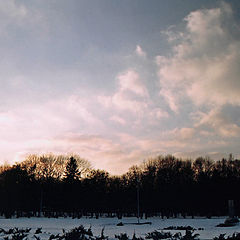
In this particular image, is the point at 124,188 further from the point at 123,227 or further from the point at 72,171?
the point at 123,227

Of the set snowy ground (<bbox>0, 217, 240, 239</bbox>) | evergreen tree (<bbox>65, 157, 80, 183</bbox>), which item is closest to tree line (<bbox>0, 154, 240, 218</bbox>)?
evergreen tree (<bbox>65, 157, 80, 183</bbox>)

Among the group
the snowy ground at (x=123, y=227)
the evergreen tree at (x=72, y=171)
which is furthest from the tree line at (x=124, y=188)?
the snowy ground at (x=123, y=227)

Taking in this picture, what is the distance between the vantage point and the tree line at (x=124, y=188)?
215ft

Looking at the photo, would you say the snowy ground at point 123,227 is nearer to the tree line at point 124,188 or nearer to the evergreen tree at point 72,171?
the tree line at point 124,188

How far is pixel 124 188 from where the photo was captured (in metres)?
75.2

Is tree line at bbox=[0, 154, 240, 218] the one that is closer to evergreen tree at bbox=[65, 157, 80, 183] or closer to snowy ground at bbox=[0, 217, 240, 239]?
evergreen tree at bbox=[65, 157, 80, 183]

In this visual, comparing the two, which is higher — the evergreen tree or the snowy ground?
the evergreen tree

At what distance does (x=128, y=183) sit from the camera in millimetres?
77125

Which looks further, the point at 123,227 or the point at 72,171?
the point at 72,171

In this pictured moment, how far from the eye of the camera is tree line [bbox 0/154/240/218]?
6562 cm

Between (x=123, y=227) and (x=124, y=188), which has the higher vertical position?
(x=124, y=188)

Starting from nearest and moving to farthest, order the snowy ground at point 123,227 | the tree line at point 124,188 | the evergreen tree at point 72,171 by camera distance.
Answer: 1. the snowy ground at point 123,227
2. the tree line at point 124,188
3. the evergreen tree at point 72,171

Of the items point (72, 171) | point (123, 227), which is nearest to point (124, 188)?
point (72, 171)

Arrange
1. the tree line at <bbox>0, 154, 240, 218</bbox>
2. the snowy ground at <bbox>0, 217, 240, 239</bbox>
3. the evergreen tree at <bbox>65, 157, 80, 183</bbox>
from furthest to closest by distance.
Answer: the evergreen tree at <bbox>65, 157, 80, 183</bbox>, the tree line at <bbox>0, 154, 240, 218</bbox>, the snowy ground at <bbox>0, 217, 240, 239</bbox>
